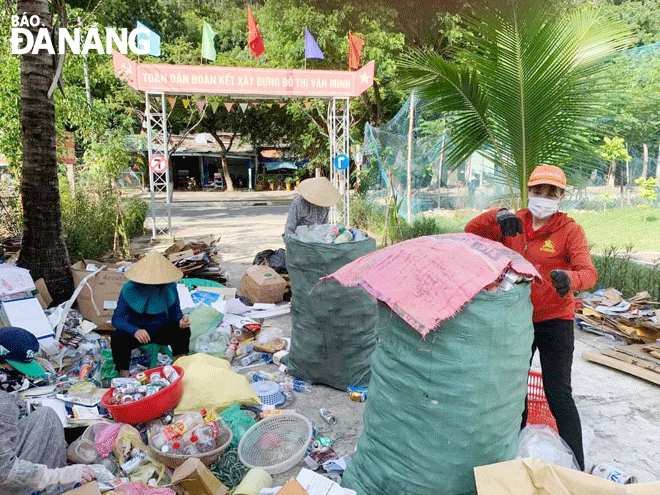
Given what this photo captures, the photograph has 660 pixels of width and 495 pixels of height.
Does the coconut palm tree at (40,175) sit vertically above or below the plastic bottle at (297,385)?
above

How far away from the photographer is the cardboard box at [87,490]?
2131 millimetres

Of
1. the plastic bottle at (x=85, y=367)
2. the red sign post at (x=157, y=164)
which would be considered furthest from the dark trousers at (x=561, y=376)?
the red sign post at (x=157, y=164)

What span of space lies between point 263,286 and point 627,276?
443 cm

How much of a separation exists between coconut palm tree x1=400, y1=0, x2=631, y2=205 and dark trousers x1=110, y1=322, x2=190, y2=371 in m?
3.30

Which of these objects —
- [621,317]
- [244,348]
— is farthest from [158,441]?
[621,317]

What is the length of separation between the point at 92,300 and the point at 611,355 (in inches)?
189

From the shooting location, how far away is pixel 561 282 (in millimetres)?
2191

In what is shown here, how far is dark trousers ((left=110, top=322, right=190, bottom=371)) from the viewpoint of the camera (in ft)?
12.0

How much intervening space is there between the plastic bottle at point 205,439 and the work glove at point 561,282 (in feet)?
6.30

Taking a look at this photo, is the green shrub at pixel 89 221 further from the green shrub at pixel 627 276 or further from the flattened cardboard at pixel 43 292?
the green shrub at pixel 627 276

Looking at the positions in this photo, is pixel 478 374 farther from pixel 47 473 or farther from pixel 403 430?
pixel 47 473

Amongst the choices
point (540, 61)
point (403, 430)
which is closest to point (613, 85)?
point (540, 61)

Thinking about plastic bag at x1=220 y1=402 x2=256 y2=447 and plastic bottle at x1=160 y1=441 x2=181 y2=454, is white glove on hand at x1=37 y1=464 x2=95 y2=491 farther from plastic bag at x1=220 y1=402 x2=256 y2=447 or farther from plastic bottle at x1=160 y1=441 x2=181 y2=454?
plastic bag at x1=220 y1=402 x2=256 y2=447

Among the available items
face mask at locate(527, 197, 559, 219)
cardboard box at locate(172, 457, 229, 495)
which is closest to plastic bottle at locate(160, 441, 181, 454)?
cardboard box at locate(172, 457, 229, 495)
